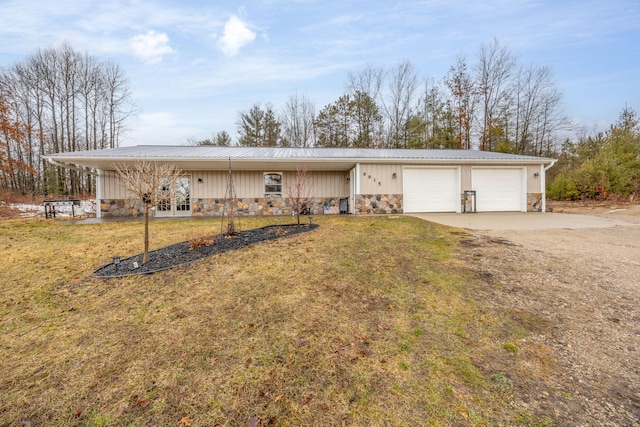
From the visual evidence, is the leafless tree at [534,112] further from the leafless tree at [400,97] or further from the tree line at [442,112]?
the leafless tree at [400,97]

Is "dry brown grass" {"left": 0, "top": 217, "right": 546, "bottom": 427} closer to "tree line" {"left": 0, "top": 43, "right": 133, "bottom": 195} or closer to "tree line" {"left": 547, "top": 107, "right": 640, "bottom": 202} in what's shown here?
"tree line" {"left": 547, "top": 107, "right": 640, "bottom": 202}

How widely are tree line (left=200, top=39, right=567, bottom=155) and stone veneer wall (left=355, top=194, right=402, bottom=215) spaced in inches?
402

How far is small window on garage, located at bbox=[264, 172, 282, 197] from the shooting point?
11917mm

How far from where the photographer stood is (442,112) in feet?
64.5

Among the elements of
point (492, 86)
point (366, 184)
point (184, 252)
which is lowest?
point (184, 252)

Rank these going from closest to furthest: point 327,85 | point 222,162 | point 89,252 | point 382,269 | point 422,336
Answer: point 422,336 < point 382,269 < point 89,252 < point 222,162 < point 327,85

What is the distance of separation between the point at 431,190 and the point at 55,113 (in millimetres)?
24662

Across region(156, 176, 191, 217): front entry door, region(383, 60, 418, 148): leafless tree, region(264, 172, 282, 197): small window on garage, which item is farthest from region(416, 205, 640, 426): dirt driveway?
region(383, 60, 418, 148): leafless tree

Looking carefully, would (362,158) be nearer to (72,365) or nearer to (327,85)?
(72,365)

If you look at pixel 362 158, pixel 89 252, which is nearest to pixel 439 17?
pixel 362 158

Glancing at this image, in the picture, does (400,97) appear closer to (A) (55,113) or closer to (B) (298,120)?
(B) (298,120)

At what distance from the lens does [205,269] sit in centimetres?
411

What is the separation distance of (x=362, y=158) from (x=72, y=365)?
31.4 feet

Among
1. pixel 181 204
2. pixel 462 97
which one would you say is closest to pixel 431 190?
pixel 181 204
